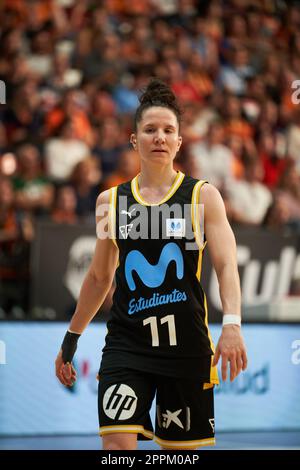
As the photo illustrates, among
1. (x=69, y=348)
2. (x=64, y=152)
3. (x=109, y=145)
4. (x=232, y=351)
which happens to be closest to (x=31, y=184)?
(x=64, y=152)

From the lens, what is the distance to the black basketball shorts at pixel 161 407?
4.29 m

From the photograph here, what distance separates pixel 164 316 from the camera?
172 inches

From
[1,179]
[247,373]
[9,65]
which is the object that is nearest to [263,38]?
[9,65]

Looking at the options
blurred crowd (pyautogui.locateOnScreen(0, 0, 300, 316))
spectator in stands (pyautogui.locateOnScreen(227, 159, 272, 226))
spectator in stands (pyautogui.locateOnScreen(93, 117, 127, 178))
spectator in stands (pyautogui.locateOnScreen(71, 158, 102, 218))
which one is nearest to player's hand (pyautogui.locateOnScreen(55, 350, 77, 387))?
blurred crowd (pyautogui.locateOnScreen(0, 0, 300, 316))

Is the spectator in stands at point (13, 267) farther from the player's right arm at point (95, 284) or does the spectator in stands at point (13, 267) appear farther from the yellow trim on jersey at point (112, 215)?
the yellow trim on jersey at point (112, 215)

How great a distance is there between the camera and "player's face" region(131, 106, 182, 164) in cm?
444

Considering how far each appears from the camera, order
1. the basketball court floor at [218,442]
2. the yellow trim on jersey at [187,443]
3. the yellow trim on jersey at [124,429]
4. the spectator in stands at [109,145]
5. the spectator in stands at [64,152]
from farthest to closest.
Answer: the spectator in stands at [109,145] < the spectator in stands at [64,152] < the basketball court floor at [218,442] < the yellow trim on jersey at [187,443] < the yellow trim on jersey at [124,429]

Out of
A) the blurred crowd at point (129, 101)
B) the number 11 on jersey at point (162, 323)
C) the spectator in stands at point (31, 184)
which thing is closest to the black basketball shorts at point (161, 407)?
the number 11 on jersey at point (162, 323)

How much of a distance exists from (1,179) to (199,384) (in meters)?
5.58

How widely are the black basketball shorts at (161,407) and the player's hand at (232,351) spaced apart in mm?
401

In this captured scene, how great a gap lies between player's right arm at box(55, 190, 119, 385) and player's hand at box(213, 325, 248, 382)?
0.87 m

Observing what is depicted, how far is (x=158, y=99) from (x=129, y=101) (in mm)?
7912

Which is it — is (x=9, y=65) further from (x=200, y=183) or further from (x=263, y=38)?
(x=200, y=183)
